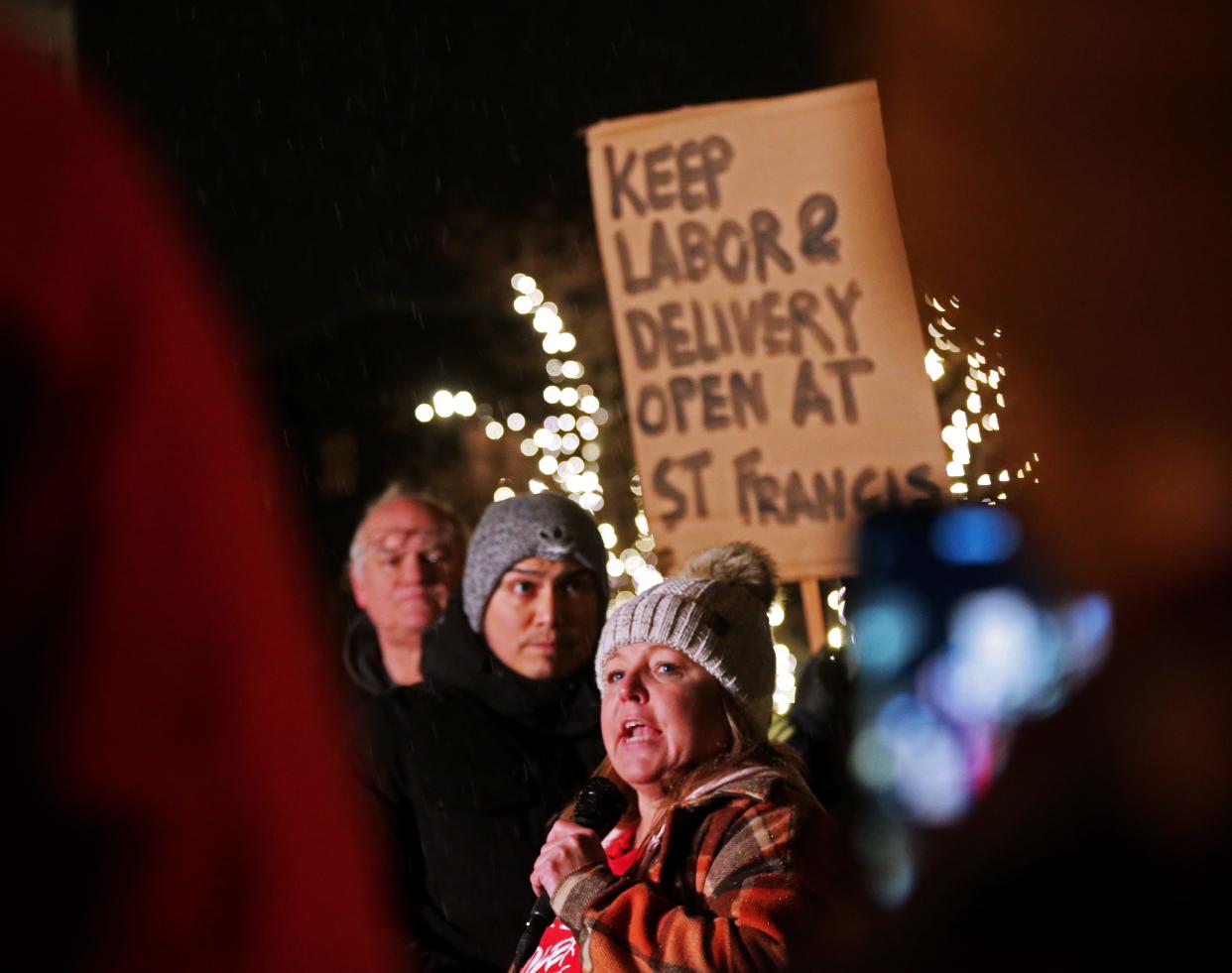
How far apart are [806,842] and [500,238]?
11.6m

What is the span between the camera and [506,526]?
14.6 feet

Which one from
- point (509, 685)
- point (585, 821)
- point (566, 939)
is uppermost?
point (509, 685)

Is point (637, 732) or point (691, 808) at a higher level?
point (637, 732)

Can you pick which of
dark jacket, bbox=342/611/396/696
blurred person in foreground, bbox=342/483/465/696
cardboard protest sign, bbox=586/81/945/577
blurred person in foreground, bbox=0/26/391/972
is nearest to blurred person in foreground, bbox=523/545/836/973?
cardboard protest sign, bbox=586/81/945/577

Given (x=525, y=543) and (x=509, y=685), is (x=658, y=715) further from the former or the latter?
(x=525, y=543)

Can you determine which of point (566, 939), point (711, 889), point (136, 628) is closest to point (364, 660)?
point (566, 939)

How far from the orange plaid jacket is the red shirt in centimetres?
10

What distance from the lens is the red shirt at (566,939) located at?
3100 millimetres

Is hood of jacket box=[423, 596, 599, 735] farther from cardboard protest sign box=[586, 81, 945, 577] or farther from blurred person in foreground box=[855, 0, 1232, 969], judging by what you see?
blurred person in foreground box=[855, 0, 1232, 969]

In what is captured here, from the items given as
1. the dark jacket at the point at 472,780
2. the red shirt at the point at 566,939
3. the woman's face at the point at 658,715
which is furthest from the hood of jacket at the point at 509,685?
the red shirt at the point at 566,939

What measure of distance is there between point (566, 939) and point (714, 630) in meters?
0.78

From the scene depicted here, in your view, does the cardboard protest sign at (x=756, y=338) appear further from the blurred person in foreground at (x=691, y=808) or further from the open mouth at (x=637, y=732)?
the open mouth at (x=637, y=732)

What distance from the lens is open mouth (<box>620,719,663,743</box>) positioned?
11.0 ft

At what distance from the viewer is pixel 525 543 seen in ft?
14.4
